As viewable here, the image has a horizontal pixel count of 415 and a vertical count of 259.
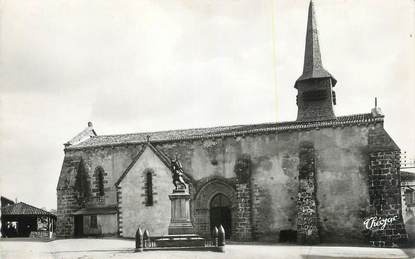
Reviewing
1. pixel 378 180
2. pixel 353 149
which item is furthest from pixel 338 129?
pixel 378 180

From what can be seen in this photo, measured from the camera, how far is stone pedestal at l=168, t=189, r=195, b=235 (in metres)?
23.7

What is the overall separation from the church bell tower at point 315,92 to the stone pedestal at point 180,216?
13.3 m

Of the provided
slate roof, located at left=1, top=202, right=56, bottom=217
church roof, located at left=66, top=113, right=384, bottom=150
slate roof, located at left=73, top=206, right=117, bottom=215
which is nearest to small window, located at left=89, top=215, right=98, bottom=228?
slate roof, located at left=73, top=206, right=117, bottom=215

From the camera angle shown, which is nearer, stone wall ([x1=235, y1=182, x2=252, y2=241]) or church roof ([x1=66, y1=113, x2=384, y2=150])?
church roof ([x1=66, y1=113, x2=384, y2=150])

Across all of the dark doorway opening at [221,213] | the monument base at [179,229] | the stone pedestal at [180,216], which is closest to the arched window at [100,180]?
the dark doorway opening at [221,213]

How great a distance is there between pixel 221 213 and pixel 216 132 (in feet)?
16.6

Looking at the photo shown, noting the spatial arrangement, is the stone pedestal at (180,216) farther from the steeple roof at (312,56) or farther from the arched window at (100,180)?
the steeple roof at (312,56)

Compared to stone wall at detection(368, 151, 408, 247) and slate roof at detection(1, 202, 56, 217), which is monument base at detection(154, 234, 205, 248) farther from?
slate roof at detection(1, 202, 56, 217)

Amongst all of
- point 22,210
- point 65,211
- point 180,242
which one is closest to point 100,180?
point 65,211

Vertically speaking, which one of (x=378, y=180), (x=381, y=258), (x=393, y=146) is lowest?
(x=381, y=258)

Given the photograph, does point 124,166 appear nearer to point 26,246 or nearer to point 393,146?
point 26,246

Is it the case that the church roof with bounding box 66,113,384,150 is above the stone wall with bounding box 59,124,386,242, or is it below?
above

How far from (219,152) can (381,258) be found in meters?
13.5

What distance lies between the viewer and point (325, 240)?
29.2m
